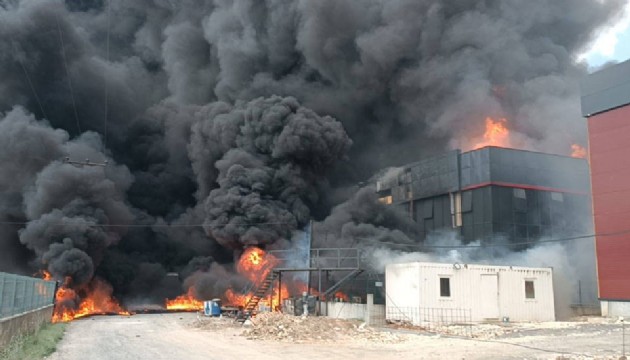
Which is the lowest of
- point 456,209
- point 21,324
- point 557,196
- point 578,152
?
point 21,324

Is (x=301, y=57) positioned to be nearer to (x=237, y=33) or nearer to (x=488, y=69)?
(x=237, y=33)

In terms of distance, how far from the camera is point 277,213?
43.8 metres

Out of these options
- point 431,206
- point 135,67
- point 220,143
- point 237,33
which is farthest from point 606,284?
point 135,67

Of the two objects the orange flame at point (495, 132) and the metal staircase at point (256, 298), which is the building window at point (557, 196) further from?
the metal staircase at point (256, 298)

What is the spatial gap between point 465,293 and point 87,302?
92.4 ft

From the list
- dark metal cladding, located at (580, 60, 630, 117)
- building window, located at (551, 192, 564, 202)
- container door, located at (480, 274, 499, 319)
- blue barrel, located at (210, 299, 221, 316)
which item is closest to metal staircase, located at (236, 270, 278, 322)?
blue barrel, located at (210, 299, 221, 316)

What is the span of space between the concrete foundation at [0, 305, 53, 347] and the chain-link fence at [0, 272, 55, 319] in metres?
0.17

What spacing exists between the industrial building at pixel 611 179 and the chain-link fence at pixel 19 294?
24.8 m

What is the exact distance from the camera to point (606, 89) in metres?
29.0

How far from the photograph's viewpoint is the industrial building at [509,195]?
3941 centimetres

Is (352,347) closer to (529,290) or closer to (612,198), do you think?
(529,290)

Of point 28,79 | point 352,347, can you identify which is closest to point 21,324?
point 352,347

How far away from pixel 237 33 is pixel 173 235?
1974 centimetres

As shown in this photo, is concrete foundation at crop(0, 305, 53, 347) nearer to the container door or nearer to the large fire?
the container door
